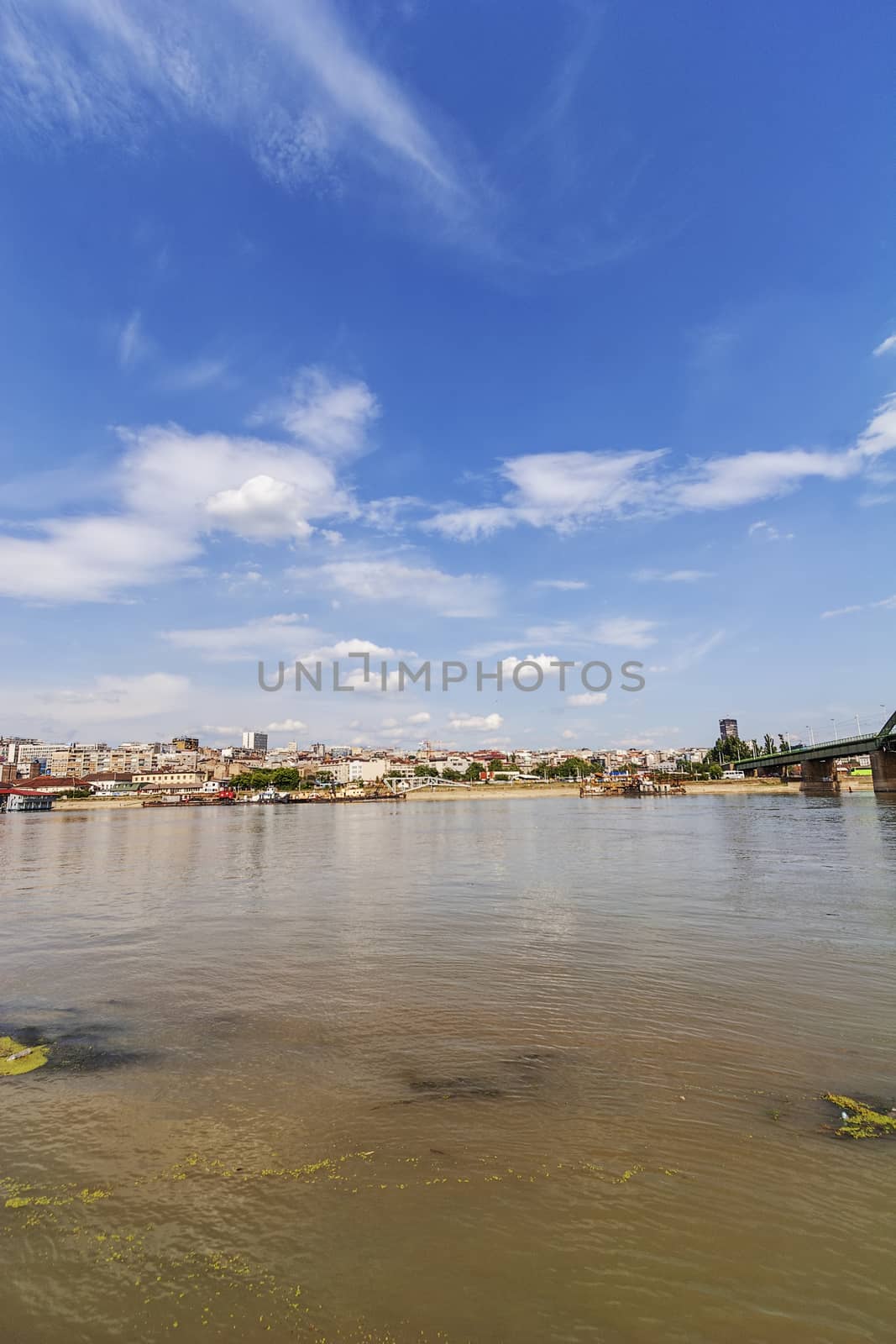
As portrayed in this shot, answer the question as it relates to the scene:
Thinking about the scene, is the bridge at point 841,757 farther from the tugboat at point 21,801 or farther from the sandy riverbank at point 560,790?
the tugboat at point 21,801

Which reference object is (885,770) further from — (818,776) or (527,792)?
(527,792)

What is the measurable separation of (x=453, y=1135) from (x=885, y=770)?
112 metres

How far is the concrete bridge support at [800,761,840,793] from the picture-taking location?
416 ft

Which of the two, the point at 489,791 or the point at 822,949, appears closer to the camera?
the point at 822,949

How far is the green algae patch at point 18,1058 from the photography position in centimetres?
849

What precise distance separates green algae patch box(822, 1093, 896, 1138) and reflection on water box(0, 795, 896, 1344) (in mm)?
232

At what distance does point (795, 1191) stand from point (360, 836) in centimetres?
4845

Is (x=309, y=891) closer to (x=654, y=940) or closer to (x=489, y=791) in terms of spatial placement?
(x=654, y=940)

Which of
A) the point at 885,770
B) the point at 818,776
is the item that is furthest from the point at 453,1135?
the point at 818,776

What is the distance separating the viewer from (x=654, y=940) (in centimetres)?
1483

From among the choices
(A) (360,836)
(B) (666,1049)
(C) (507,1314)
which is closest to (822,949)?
(B) (666,1049)

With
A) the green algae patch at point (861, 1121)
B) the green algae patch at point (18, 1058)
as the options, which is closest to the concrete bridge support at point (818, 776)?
the green algae patch at point (861, 1121)

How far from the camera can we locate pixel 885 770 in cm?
9856

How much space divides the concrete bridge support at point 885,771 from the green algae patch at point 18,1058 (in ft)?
365
